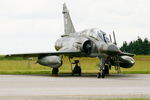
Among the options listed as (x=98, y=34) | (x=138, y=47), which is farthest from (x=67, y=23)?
(x=138, y=47)

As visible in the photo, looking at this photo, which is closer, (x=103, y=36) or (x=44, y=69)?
(x=103, y=36)

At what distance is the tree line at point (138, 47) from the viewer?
458 ft

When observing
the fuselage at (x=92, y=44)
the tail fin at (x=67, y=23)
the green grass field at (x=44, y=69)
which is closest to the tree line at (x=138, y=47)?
the green grass field at (x=44, y=69)

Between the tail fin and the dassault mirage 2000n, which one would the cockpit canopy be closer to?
the dassault mirage 2000n

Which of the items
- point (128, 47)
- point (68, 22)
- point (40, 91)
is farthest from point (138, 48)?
point (40, 91)

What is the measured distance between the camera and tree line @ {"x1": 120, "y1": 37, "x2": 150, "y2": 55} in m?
140

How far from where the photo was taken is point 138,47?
468ft

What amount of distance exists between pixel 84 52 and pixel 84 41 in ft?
2.10

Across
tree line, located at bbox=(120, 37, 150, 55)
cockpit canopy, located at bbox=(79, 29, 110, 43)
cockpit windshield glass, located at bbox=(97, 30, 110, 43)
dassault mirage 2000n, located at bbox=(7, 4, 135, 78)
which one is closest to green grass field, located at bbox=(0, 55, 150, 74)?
dassault mirage 2000n, located at bbox=(7, 4, 135, 78)

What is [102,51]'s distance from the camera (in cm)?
2788

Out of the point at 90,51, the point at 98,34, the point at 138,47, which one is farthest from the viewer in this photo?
the point at 138,47

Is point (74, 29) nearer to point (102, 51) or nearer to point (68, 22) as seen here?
point (68, 22)

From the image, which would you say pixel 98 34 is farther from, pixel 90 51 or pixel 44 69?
pixel 44 69

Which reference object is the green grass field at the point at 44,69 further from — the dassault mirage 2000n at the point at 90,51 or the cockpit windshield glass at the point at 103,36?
the cockpit windshield glass at the point at 103,36
